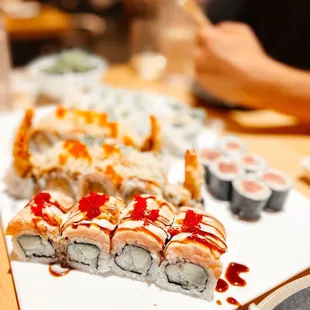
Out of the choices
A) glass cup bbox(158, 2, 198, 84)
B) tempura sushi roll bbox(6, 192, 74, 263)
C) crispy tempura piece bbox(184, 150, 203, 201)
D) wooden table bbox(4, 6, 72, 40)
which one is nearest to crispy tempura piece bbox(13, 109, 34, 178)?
tempura sushi roll bbox(6, 192, 74, 263)

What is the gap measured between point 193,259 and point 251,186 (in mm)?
647

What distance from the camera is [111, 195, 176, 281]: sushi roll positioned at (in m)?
1.50

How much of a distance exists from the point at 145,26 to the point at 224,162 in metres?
1.71

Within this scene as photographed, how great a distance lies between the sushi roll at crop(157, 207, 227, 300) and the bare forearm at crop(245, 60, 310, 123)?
4.54ft

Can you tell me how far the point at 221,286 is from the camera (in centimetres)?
152

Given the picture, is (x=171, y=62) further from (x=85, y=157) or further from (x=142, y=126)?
(x=85, y=157)

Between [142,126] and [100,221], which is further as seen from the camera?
[142,126]

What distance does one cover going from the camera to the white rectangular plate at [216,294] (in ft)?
4.70

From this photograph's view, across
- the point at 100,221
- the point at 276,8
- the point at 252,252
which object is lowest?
the point at 252,252

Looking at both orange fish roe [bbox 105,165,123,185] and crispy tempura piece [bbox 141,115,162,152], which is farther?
crispy tempura piece [bbox 141,115,162,152]

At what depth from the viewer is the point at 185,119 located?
258cm

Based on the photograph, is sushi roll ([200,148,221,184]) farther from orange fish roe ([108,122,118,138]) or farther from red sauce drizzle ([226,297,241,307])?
red sauce drizzle ([226,297,241,307])

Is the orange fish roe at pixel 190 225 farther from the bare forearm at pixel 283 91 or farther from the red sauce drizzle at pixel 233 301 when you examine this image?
the bare forearm at pixel 283 91

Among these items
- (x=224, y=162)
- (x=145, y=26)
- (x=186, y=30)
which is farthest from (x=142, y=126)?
(x=186, y=30)
